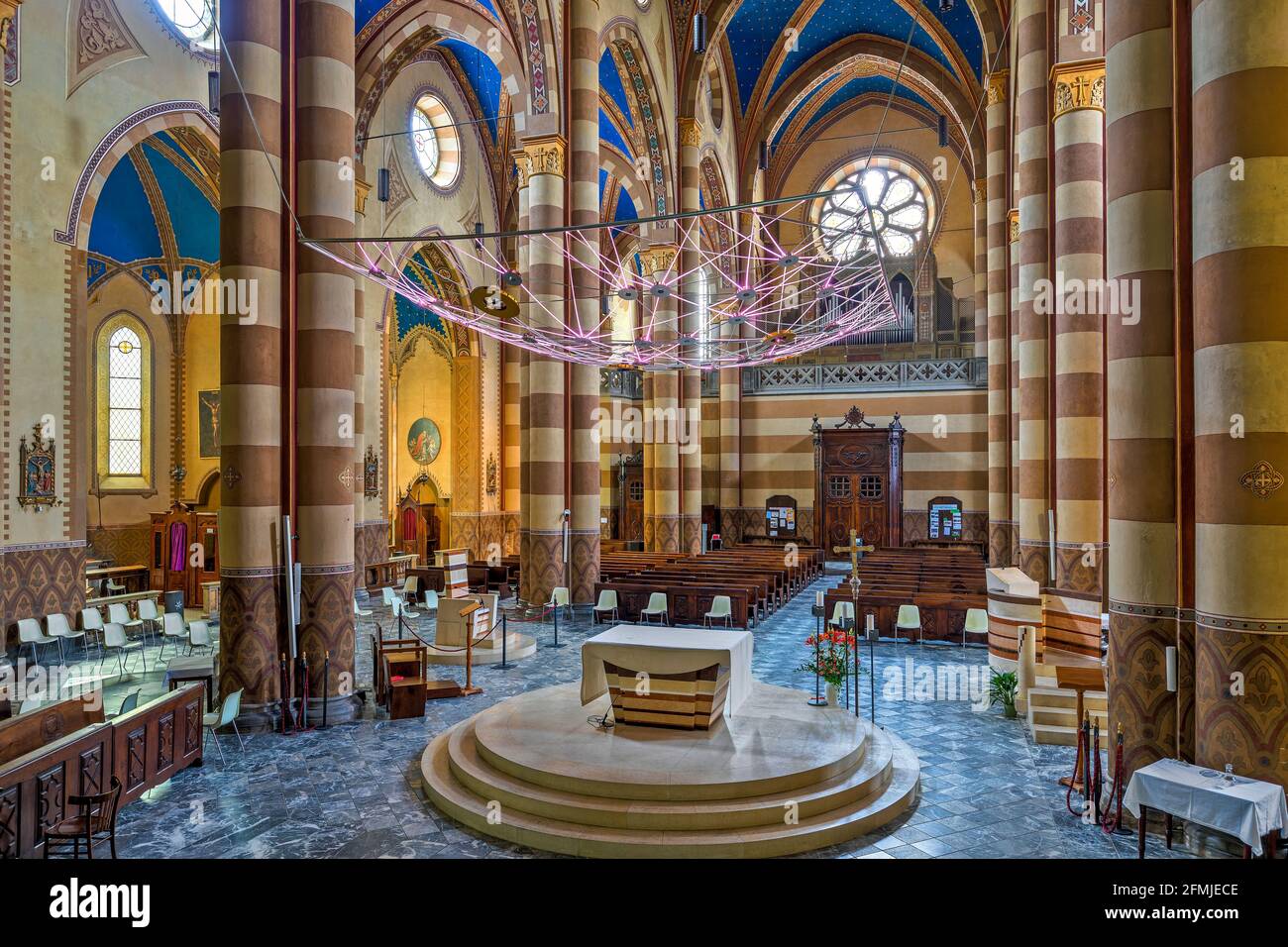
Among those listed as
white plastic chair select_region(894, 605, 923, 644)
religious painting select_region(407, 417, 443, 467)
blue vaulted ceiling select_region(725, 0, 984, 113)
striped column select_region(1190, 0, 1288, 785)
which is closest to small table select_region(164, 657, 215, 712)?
striped column select_region(1190, 0, 1288, 785)

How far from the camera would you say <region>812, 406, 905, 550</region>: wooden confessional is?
27516mm

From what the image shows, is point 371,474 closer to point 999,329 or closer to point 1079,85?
point 999,329

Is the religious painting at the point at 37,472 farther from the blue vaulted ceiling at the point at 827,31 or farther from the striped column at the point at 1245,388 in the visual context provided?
the blue vaulted ceiling at the point at 827,31

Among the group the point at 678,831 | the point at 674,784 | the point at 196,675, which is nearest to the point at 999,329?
the point at 674,784

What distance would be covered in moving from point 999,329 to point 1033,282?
6637 mm

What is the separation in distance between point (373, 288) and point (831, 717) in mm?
16222

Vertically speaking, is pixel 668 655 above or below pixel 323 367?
below

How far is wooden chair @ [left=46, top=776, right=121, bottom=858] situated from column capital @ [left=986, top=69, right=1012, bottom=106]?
20.2 m

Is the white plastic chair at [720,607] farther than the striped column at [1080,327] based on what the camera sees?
Yes

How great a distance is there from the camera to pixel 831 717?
320 inches

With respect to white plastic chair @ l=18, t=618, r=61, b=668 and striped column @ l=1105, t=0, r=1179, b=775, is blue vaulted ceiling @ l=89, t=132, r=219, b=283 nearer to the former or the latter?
white plastic chair @ l=18, t=618, r=61, b=668

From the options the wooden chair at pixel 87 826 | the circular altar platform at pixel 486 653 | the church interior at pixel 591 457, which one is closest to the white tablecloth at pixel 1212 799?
the church interior at pixel 591 457

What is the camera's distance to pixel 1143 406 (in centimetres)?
634

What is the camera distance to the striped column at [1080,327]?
35.7 feet
